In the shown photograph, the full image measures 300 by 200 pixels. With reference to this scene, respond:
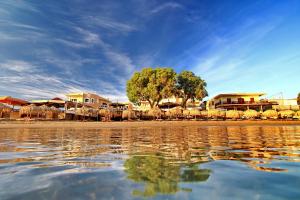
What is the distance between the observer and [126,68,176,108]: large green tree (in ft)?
109

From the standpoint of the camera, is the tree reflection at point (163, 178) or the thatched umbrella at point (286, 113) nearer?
the tree reflection at point (163, 178)

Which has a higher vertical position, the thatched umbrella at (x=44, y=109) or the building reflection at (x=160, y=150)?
the thatched umbrella at (x=44, y=109)

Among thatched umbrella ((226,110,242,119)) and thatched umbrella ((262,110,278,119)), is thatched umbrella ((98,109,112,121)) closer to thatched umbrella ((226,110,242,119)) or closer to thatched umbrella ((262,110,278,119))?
thatched umbrella ((226,110,242,119))

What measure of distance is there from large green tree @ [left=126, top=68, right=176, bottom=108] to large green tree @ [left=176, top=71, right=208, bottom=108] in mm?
2499

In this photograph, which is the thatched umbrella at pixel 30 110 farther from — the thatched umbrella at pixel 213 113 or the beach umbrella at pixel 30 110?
the thatched umbrella at pixel 213 113

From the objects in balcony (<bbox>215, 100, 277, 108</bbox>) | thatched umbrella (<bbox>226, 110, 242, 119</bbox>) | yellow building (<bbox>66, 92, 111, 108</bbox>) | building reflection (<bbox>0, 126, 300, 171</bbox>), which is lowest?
building reflection (<bbox>0, 126, 300, 171</bbox>)

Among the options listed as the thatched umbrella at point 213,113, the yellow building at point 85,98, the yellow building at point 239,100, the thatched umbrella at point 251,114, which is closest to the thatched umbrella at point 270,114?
the thatched umbrella at point 251,114

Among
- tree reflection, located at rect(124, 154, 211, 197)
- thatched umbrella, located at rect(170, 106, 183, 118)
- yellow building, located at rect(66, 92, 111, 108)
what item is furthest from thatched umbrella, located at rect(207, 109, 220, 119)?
tree reflection, located at rect(124, 154, 211, 197)

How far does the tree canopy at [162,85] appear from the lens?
33469mm

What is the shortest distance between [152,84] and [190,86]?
8286 mm

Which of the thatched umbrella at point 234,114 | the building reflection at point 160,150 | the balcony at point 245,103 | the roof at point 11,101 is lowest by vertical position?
the building reflection at point 160,150

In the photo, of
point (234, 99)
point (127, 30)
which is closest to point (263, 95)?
point (234, 99)

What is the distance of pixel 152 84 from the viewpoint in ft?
110

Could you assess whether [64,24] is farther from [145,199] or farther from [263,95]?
[263,95]
